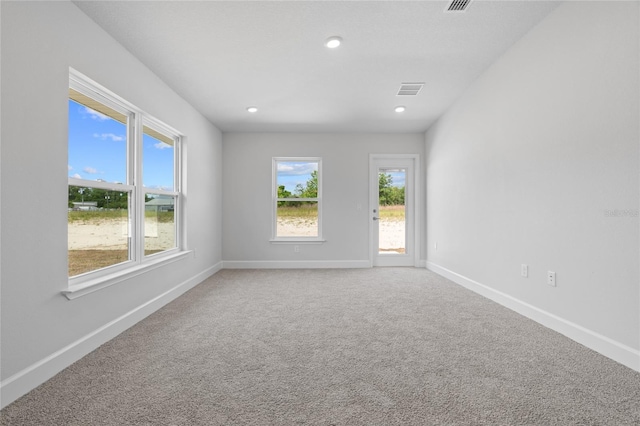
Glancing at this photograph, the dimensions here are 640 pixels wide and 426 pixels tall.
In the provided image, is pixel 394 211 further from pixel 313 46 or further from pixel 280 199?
pixel 313 46

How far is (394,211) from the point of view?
5.49 meters

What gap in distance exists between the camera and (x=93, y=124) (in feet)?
7.94

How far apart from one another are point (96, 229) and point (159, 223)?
96cm

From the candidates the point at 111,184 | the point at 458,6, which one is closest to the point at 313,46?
the point at 458,6

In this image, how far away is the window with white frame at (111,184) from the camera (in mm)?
2221

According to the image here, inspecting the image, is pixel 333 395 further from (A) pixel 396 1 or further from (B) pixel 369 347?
(A) pixel 396 1

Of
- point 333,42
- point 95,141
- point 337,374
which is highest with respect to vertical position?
point 333,42

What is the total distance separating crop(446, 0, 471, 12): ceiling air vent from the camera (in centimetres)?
210

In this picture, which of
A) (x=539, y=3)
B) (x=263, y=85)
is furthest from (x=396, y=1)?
(x=263, y=85)

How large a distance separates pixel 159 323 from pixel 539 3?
158 inches

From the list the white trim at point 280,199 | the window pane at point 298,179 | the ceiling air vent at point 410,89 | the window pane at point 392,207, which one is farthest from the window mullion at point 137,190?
the window pane at point 392,207

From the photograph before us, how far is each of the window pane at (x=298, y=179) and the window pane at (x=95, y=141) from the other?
2839 mm

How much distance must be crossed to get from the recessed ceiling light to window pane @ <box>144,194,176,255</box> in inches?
92.9

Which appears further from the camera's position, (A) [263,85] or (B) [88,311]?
(A) [263,85]
